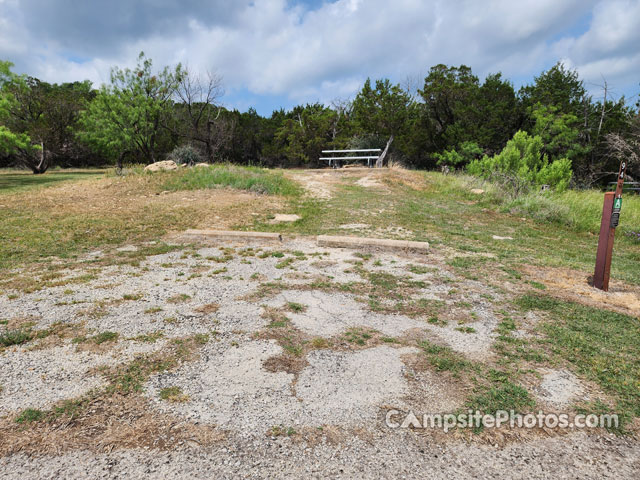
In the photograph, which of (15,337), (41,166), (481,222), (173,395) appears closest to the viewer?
(173,395)

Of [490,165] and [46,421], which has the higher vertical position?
[490,165]

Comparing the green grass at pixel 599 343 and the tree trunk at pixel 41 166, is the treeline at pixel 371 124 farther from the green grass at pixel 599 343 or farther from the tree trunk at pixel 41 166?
the green grass at pixel 599 343

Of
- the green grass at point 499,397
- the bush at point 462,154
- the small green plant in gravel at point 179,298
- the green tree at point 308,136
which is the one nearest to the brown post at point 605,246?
the green grass at point 499,397

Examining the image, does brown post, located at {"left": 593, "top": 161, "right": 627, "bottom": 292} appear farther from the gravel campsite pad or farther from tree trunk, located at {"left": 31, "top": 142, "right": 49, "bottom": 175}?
tree trunk, located at {"left": 31, "top": 142, "right": 49, "bottom": 175}

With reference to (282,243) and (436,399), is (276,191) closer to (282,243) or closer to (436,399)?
(282,243)

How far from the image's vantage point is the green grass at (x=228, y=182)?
33.7 ft

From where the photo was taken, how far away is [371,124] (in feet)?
68.5

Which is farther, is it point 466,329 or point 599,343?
point 466,329

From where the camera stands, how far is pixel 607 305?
3.51 metres

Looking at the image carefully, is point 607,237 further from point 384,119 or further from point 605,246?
point 384,119

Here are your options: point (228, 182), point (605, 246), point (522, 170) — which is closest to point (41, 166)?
point (228, 182)

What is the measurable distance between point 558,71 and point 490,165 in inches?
661

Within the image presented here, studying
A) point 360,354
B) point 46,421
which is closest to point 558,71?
point 360,354

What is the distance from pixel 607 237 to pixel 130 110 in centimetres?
2096
